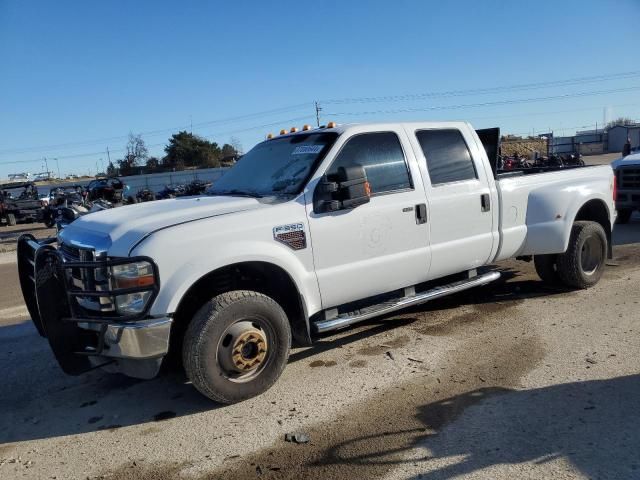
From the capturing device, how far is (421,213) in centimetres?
471

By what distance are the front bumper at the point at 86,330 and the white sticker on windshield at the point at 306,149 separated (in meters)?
1.86

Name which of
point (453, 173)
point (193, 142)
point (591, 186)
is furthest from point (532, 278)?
point (193, 142)

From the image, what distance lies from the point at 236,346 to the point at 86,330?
1.03 m

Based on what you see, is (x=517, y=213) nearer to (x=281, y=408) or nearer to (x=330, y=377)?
(x=330, y=377)

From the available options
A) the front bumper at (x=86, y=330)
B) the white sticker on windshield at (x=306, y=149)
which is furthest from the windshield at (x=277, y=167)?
the front bumper at (x=86, y=330)

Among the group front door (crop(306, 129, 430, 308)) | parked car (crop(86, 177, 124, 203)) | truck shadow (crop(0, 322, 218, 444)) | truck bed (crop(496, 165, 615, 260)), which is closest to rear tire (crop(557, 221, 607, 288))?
truck bed (crop(496, 165, 615, 260))

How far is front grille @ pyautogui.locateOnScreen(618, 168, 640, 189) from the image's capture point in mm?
11141

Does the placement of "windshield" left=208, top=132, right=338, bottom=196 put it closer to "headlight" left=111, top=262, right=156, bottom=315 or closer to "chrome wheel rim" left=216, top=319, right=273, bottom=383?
"chrome wheel rim" left=216, top=319, right=273, bottom=383

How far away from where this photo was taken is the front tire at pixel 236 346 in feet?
11.9

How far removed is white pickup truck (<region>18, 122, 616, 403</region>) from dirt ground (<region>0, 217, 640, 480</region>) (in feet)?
1.27

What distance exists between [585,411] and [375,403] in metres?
1.34

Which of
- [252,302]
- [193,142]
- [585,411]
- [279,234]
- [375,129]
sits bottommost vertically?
[585,411]

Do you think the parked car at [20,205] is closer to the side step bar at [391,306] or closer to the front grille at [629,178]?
the front grille at [629,178]

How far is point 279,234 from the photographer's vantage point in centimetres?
394
